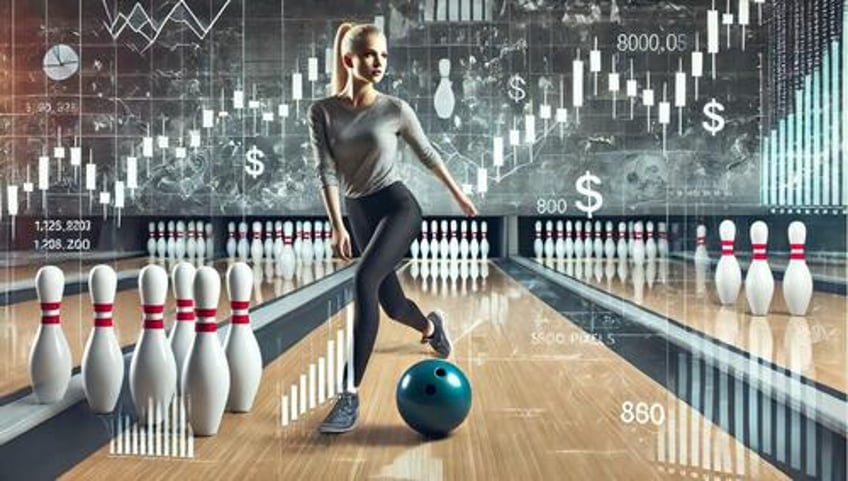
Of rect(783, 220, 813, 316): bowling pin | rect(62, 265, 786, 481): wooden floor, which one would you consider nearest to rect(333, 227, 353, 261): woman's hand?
rect(62, 265, 786, 481): wooden floor

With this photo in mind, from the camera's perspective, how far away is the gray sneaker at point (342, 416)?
2051 mm

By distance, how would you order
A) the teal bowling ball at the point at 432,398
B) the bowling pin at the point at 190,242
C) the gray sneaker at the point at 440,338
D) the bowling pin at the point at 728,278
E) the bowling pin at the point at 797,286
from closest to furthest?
the teal bowling ball at the point at 432,398
the gray sneaker at the point at 440,338
the bowling pin at the point at 190,242
the bowling pin at the point at 728,278
the bowling pin at the point at 797,286

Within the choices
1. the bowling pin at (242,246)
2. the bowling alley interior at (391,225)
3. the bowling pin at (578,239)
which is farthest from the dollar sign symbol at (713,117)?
the bowling pin at (242,246)

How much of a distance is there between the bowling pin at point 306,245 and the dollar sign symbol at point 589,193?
2.13 ft

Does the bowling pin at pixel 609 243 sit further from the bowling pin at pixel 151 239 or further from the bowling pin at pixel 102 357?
the bowling pin at pixel 102 357

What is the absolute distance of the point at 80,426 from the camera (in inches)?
85.1

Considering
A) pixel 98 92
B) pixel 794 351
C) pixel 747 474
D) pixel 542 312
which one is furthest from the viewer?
pixel 794 351

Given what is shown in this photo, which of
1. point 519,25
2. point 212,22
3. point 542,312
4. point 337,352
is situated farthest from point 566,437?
point 212,22

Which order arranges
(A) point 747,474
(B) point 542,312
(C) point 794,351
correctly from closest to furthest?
(A) point 747,474 → (B) point 542,312 → (C) point 794,351

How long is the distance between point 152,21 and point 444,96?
0.70 meters

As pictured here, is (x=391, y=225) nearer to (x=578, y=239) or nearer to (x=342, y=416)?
(x=342, y=416)

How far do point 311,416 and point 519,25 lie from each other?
1.01 metres

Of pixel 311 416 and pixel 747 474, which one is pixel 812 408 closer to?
pixel 747 474

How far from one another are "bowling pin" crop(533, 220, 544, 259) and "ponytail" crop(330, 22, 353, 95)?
679 millimetres
